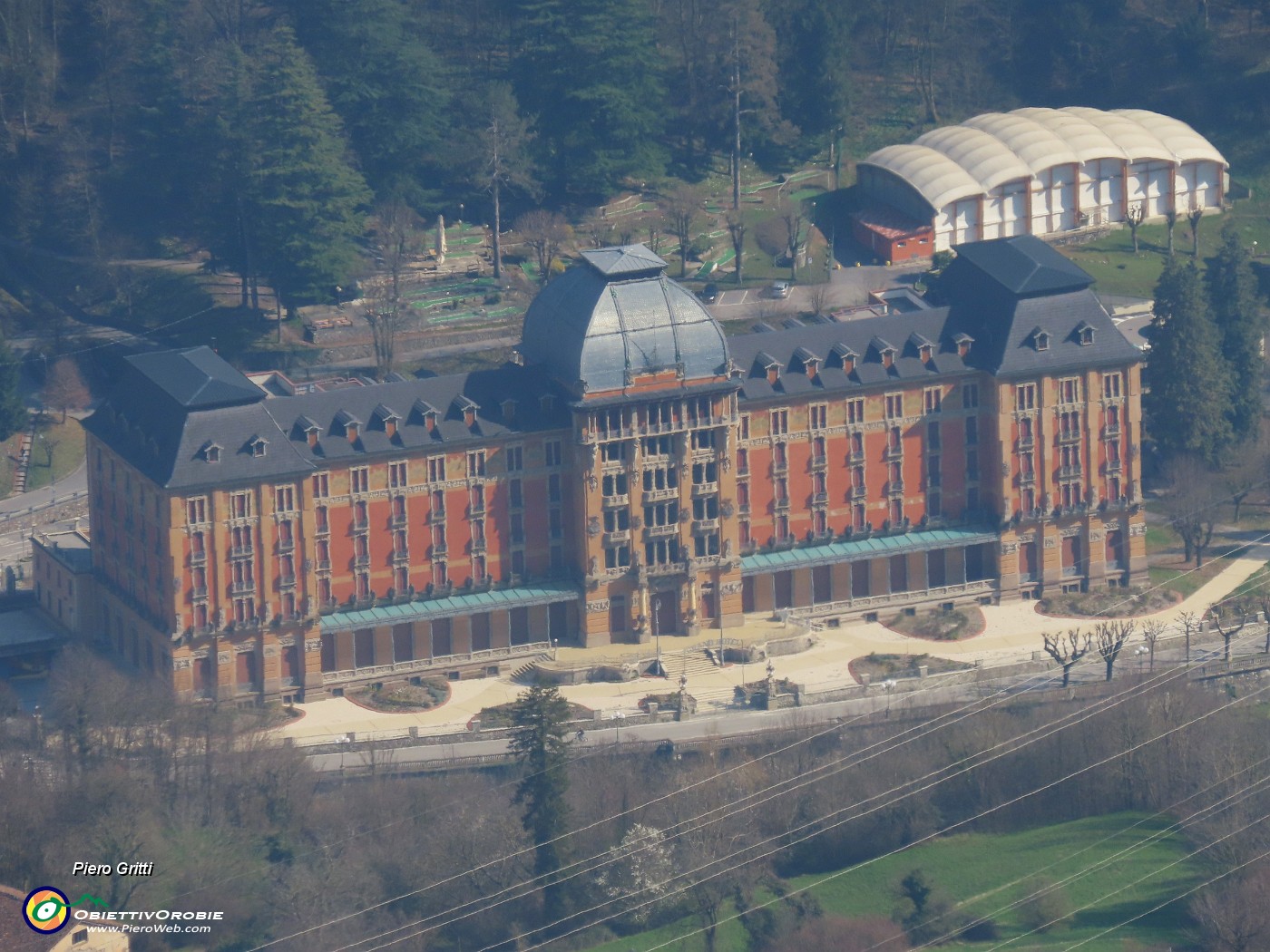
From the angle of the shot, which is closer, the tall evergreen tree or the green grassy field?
the green grassy field

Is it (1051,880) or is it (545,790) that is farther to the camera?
(545,790)

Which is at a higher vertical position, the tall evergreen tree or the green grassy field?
the tall evergreen tree

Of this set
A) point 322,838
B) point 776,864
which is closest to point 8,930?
point 322,838

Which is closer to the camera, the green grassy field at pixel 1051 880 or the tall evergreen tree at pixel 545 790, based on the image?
the green grassy field at pixel 1051 880

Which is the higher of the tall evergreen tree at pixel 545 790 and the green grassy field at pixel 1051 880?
the tall evergreen tree at pixel 545 790

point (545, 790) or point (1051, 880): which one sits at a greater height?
point (545, 790)
